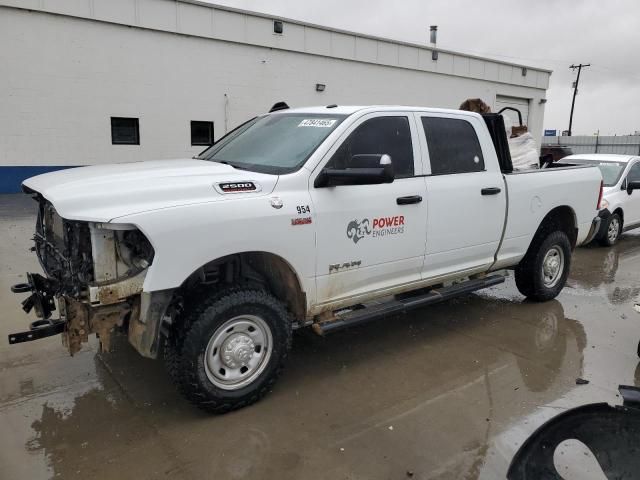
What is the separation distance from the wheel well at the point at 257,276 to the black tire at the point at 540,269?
3.14 m

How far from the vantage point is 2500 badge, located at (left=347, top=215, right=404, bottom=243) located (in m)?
3.94

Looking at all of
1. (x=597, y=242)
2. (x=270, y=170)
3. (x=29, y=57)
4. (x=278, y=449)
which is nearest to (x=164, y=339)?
(x=278, y=449)

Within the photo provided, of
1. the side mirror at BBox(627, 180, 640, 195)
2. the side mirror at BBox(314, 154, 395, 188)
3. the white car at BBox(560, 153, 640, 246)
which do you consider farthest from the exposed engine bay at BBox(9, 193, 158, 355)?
the side mirror at BBox(627, 180, 640, 195)

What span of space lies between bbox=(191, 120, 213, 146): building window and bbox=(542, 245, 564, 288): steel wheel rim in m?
12.3

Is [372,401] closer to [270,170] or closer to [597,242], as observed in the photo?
[270,170]

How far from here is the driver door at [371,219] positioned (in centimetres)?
384

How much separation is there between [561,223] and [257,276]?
400 cm

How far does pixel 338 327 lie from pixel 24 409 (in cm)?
226

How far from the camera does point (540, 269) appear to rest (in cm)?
589

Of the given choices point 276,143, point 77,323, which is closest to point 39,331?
point 77,323

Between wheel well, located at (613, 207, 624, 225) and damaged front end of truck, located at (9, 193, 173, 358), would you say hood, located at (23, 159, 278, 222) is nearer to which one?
damaged front end of truck, located at (9, 193, 173, 358)

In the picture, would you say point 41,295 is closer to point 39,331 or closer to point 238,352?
point 39,331

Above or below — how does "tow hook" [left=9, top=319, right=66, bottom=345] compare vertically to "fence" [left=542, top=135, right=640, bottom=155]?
below

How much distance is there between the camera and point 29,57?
13359 millimetres
